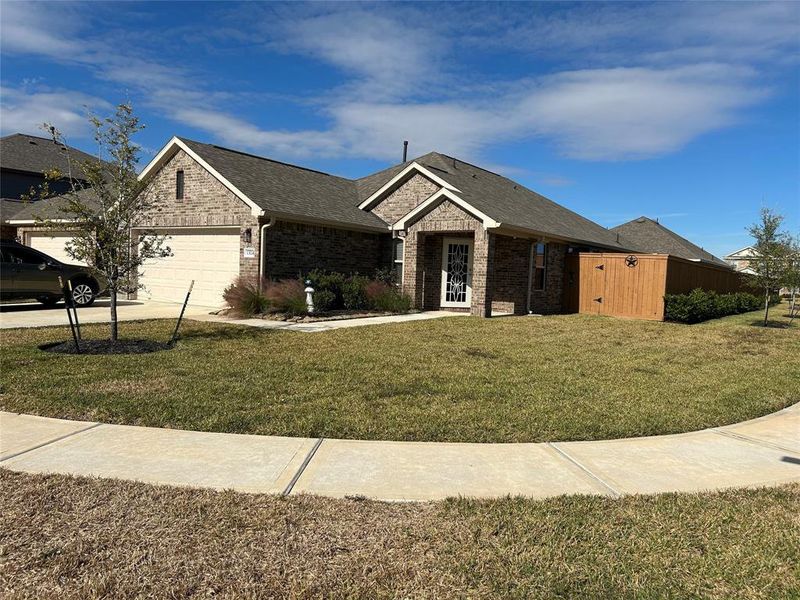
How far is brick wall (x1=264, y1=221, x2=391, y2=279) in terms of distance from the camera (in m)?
16.2

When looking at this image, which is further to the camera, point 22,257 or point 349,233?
point 349,233

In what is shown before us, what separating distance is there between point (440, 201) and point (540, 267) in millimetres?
4705

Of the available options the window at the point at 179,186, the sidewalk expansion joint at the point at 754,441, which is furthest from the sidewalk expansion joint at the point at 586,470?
the window at the point at 179,186

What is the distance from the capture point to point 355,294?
657 inches

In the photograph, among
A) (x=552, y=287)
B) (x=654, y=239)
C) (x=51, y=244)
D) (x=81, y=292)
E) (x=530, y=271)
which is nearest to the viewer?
(x=81, y=292)

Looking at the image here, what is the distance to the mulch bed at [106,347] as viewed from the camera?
29.0 ft

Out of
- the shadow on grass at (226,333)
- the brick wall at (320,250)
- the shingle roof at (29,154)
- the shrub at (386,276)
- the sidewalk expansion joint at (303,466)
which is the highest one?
the shingle roof at (29,154)

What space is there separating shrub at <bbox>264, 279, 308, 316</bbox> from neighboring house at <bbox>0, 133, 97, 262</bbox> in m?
11.0

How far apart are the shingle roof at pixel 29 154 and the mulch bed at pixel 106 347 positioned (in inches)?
932

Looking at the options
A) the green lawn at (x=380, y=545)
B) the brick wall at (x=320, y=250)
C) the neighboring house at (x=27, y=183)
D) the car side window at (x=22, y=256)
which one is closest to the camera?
the green lawn at (x=380, y=545)

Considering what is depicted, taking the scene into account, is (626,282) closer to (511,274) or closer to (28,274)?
(511,274)

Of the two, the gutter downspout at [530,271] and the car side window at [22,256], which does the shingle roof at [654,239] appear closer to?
the gutter downspout at [530,271]

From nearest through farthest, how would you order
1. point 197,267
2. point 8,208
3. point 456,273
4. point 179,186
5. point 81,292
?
point 81,292, point 197,267, point 179,186, point 456,273, point 8,208

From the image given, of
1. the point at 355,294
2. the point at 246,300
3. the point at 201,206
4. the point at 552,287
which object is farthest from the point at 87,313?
the point at 552,287
